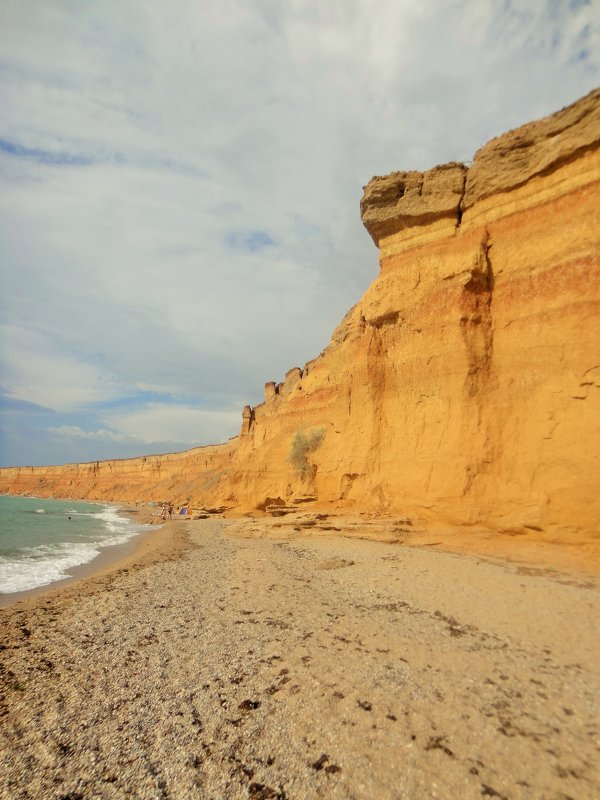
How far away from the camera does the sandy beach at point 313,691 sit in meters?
3.54

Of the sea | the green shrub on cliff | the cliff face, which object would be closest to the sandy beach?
the cliff face

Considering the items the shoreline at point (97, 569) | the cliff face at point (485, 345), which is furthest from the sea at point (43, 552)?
the cliff face at point (485, 345)

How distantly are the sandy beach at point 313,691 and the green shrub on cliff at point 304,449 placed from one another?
1521 centimetres

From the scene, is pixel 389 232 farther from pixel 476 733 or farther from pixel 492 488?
pixel 476 733

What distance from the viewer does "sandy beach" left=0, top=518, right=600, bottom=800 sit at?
354 cm

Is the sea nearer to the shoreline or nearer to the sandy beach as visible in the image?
the shoreline

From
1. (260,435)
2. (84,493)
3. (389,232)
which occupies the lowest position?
(84,493)

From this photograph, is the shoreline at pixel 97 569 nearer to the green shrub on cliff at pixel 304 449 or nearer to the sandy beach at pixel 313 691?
the sandy beach at pixel 313 691

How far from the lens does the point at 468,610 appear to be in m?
7.21

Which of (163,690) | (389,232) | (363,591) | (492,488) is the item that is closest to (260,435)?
(389,232)

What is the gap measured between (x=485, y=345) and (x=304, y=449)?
1393cm

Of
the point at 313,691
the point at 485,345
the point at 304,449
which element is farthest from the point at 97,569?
the point at 485,345

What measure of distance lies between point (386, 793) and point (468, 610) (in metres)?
4.58

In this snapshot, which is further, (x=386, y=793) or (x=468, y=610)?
(x=468, y=610)
